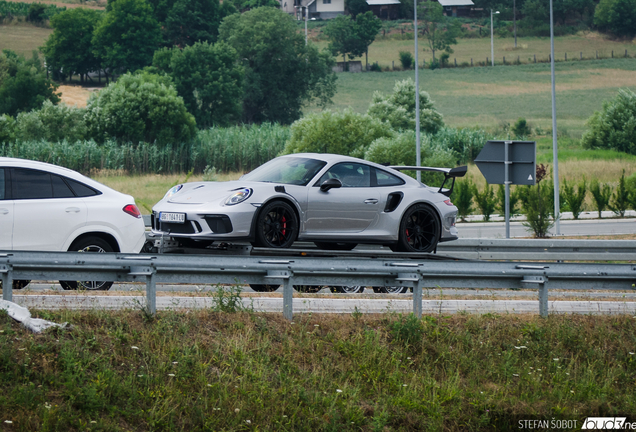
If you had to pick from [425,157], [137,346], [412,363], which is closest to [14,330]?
[137,346]

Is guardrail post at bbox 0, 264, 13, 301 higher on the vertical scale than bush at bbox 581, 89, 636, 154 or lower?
lower

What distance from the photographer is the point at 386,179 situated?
1069 cm

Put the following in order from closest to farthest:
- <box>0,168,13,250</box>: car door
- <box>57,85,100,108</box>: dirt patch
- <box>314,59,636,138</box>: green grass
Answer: <box>0,168,13,250</box>: car door < <box>314,59,636,138</box>: green grass < <box>57,85,100,108</box>: dirt patch

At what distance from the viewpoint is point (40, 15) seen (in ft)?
398

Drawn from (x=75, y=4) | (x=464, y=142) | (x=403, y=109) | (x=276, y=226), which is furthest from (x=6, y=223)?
(x=75, y=4)

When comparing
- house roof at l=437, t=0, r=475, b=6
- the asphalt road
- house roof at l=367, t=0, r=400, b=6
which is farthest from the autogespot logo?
house roof at l=437, t=0, r=475, b=6

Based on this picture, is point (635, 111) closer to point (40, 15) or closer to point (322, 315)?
point (322, 315)

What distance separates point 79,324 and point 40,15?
127 m

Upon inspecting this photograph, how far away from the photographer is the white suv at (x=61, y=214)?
27.9 ft

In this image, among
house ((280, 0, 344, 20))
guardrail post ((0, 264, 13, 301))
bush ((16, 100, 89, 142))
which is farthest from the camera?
house ((280, 0, 344, 20))

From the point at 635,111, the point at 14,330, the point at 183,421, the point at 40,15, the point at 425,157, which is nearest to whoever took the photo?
the point at 183,421

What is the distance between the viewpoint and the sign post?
16953 mm

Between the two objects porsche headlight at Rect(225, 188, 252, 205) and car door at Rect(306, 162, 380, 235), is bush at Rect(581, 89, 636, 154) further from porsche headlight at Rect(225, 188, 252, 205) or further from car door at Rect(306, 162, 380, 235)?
porsche headlight at Rect(225, 188, 252, 205)

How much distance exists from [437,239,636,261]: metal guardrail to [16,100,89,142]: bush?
51.9 m
